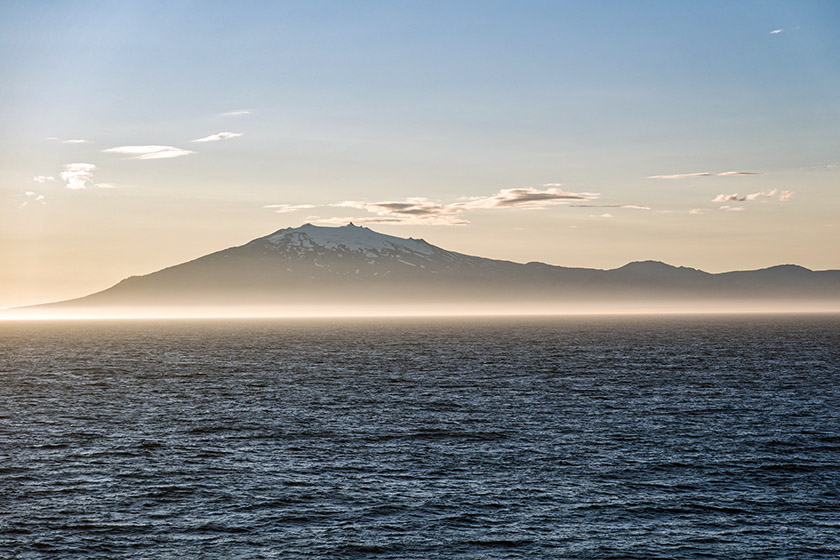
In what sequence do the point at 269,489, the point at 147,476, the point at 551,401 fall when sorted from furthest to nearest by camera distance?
the point at 551,401, the point at 147,476, the point at 269,489

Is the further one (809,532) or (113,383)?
(113,383)

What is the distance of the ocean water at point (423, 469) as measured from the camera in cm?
3503

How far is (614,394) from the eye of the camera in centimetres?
8494

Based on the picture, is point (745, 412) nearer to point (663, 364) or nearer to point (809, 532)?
point (809, 532)

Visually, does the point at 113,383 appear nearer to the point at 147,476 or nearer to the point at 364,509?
the point at 147,476

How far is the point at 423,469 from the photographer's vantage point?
157ft

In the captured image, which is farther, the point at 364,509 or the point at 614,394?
the point at 614,394

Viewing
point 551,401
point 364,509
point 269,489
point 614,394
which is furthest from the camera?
point 614,394

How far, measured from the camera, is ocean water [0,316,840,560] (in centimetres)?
3503

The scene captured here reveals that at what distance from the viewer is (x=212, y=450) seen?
53.9 m

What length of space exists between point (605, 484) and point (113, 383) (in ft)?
242

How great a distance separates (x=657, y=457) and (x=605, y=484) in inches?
341

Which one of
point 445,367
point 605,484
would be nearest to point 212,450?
point 605,484

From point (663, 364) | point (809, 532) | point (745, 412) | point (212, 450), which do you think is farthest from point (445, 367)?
point (809, 532)
